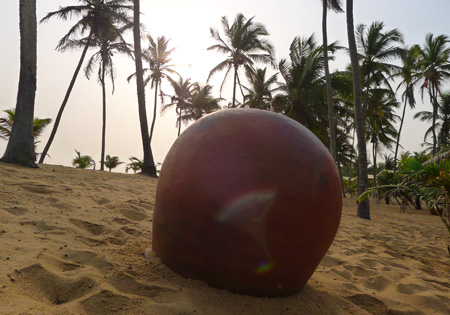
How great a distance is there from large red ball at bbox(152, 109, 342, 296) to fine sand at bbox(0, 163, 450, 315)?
178 millimetres

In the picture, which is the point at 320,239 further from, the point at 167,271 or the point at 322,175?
the point at 167,271

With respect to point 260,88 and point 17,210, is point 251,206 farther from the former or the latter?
point 260,88

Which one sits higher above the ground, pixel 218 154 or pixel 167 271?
pixel 218 154

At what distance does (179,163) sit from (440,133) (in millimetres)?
38309

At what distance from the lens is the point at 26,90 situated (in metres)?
7.34

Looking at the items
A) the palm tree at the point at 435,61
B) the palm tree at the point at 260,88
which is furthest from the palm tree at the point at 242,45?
the palm tree at the point at 435,61

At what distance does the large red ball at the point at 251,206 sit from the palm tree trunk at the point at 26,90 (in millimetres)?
6539

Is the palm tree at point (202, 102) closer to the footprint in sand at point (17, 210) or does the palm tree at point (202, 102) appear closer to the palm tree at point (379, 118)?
the palm tree at point (379, 118)


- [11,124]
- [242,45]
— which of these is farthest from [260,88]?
[11,124]

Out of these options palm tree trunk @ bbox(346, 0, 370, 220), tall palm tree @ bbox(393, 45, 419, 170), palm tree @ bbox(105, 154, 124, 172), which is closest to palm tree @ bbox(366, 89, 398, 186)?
tall palm tree @ bbox(393, 45, 419, 170)

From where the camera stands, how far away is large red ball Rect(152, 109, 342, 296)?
6.17 ft

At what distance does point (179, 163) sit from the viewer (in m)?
2.14

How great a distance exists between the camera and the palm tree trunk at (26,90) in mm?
7125

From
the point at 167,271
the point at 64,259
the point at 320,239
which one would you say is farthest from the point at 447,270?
the point at 64,259
